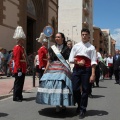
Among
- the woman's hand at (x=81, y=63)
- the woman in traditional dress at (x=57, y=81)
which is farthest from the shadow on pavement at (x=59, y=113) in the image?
the woman's hand at (x=81, y=63)

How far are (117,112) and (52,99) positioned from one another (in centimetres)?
191

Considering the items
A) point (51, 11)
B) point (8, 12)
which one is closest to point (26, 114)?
point (8, 12)

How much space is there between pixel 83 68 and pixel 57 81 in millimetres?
642

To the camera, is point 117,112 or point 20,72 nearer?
point 117,112

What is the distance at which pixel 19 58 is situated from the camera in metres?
9.52

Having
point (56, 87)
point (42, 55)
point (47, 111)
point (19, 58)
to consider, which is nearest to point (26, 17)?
point (42, 55)

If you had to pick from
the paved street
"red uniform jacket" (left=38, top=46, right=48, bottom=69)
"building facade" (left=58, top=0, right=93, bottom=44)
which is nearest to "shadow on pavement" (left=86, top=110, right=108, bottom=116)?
the paved street

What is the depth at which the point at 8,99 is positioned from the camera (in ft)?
33.6

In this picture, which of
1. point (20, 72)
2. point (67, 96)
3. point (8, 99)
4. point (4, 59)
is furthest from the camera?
point (4, 59)

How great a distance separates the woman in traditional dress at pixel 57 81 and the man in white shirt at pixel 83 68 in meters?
0.19

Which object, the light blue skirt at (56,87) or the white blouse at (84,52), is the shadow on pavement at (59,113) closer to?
the light blue skirt at (56,87)

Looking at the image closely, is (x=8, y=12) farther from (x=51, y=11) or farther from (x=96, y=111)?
(x=96, y=111)

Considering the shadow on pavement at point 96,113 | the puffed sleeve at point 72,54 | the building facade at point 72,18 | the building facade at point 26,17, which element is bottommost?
the shadow on pavement at point 96,113

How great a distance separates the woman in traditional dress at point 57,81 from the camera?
23.7ft
